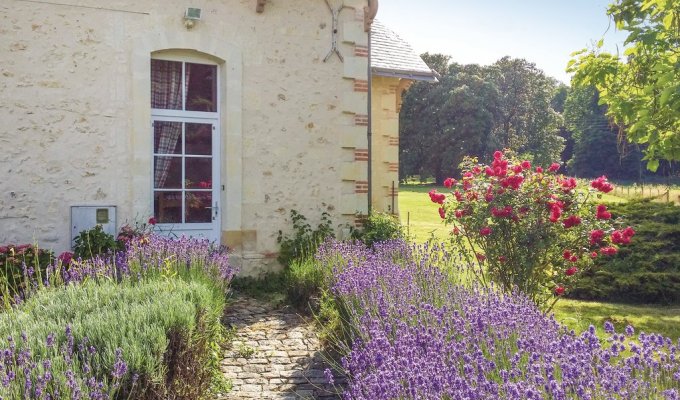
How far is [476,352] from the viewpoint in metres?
2.90

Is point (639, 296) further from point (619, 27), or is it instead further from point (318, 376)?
point (318, 376)

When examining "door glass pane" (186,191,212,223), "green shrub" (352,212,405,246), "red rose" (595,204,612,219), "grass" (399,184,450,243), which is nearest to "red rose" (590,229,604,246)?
"red rose" (595,204,612,219)

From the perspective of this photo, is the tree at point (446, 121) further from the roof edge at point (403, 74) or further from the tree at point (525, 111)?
the roof edge at point (403, 74)

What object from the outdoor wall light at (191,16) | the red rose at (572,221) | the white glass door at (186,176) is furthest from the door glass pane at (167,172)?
the red rose at (572,221)

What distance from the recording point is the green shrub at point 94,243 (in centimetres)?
666

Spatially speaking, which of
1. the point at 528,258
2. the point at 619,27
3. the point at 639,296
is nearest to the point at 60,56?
the point at 528,258

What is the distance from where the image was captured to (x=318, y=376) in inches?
186

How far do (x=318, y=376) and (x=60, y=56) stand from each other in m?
4.85

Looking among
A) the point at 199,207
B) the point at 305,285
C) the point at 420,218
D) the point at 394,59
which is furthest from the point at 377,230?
the point at 420,218

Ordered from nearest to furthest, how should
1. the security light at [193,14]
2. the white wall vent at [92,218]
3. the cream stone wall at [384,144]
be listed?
the white wall vent at [92,218], the security light at [193,14], the cream stone wall at [384,144]

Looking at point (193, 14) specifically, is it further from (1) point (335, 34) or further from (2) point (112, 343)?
(2) point (112, 343)

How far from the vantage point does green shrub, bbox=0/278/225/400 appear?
10.4ft

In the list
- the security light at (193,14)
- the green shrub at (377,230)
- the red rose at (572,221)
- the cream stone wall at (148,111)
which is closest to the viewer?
the red rose at (572,221)

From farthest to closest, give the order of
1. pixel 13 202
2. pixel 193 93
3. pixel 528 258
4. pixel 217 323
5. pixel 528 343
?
1. pixel 193 93
2. pixel 13 202
3. pixel 528 258
4. pixel 217 323
5. pixel 528 343
